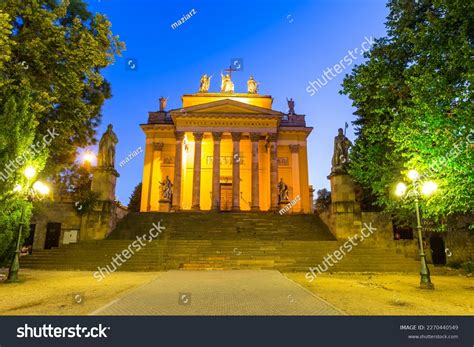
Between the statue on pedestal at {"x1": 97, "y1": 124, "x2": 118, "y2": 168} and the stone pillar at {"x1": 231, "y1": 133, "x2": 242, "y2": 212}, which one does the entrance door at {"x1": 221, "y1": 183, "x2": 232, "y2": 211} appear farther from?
the statue on pedestal at {"x1": 97, "y1": 124, "x2": 118, "y2": 168}

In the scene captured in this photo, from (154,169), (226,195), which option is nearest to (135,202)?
(154,169)

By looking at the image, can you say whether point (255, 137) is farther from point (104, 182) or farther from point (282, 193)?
point (104, 182)

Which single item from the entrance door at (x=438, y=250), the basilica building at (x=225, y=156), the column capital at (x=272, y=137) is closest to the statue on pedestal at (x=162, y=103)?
the basilica building at (x=225, y=156)

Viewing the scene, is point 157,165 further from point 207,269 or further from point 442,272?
point 442,272

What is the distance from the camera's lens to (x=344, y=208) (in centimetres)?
1984

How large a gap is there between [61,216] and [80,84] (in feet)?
36.6

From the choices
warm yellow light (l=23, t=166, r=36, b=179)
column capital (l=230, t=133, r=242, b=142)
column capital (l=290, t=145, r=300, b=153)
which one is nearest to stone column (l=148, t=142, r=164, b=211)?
column capital (l=230, t=133, r=242, b=142)

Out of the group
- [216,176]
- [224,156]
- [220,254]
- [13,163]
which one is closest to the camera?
[13,163]

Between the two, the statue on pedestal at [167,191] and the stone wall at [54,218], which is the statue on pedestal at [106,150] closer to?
the stone wall at [54,218]

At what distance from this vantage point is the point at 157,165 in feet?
118

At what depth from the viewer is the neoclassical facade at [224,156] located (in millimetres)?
31953

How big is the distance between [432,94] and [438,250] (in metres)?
15.0
